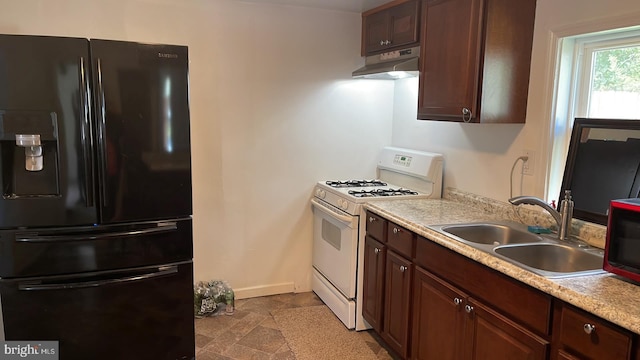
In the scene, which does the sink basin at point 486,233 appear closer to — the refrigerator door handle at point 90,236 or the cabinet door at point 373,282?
the cabinet door at point 373,282

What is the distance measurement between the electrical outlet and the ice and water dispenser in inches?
98.5

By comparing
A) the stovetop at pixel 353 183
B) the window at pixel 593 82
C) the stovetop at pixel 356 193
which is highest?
the window at pixel 593 82

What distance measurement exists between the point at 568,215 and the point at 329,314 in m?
1.88

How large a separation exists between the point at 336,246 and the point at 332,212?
0.26 m

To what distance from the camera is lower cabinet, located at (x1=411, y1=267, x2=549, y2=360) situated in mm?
1794

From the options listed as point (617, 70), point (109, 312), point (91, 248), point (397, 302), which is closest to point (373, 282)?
point (397, 302)

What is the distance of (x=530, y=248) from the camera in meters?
2.16

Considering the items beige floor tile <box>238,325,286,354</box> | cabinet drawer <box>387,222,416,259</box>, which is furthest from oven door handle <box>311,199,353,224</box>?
beige floor tile <box>238,325,286,354</box>

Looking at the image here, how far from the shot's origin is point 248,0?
336cm

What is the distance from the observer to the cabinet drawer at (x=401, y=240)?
8.25 feet

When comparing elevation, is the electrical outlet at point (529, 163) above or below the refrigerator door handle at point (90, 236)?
above

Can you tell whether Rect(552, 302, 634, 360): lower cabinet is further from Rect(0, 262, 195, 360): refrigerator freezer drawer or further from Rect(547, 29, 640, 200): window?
Rect(0, 262, 195, 360): refrigerator freezer drawer

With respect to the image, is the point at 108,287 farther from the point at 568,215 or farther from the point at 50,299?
the point at 568,215

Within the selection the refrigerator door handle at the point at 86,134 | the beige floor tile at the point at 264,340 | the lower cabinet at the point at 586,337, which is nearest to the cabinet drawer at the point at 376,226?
the beige floor tile at the point at 264,340
